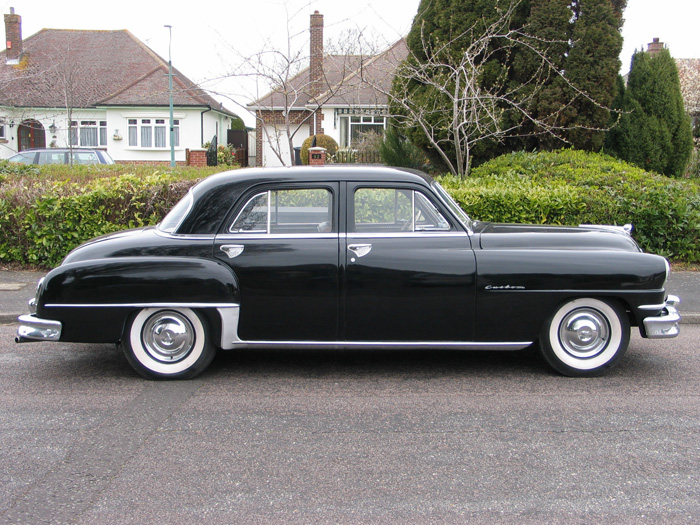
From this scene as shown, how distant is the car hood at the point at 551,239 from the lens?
534 cm

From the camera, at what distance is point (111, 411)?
4621 millimetres

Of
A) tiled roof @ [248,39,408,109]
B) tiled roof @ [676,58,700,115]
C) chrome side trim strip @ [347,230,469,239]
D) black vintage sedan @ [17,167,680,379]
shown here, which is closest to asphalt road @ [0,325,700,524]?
black vintage sedan @ [17,167,680,379]

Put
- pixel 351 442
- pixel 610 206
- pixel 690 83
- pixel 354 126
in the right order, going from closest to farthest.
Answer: pixel 351 442 < pixel 610 206 < pixel 690 83 < pixel 354 126

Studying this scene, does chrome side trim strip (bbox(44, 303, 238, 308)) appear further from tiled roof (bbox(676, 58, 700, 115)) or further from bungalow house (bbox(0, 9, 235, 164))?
bungalow house (bbox(0, 9, 235, 164))

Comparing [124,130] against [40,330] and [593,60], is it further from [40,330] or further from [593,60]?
[40,330]

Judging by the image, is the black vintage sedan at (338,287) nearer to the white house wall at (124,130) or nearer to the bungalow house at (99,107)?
the bungalow house at (99,107)

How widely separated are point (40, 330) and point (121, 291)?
721 mm

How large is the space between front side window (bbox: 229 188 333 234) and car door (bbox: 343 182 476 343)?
288 millimetres

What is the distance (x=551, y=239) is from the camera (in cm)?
546

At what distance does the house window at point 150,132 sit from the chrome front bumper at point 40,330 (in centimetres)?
2969

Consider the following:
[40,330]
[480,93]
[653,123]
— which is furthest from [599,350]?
[653,123]

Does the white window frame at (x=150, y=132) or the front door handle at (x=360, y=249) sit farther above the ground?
the white window frame at (x=150, y=132)

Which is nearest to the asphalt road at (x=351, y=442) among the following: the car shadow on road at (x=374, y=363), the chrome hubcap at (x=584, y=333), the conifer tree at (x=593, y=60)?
the car shadow on road at (x=374, y=363)

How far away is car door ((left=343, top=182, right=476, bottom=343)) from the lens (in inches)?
202
